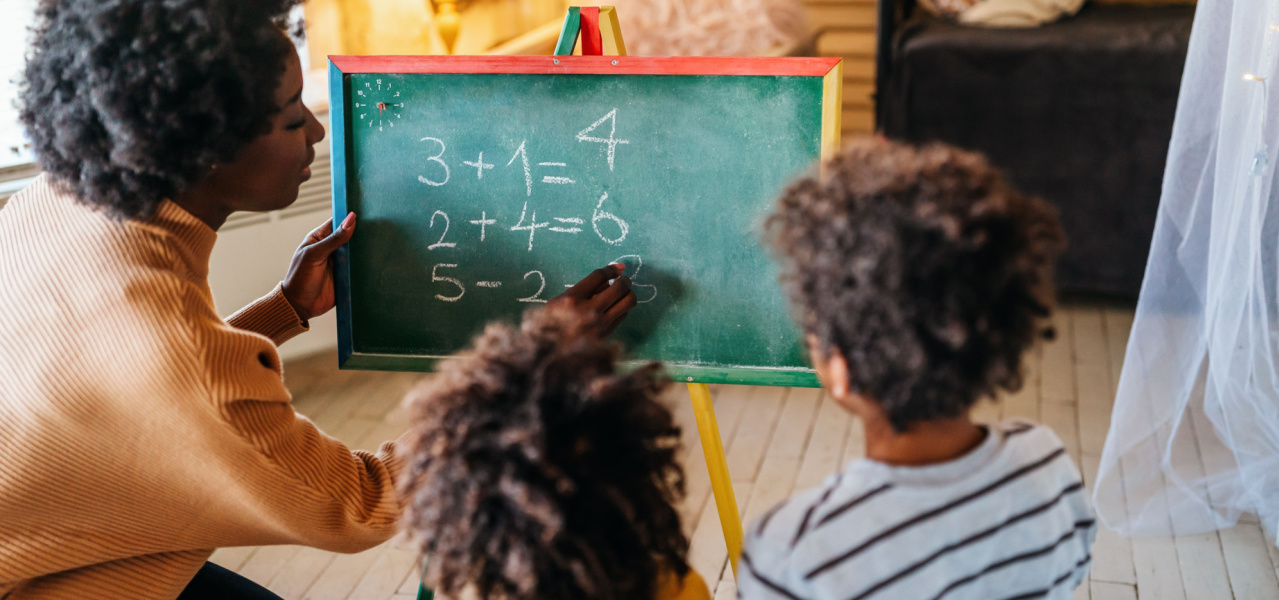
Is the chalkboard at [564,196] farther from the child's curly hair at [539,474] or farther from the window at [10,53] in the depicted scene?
the window at [10,53]

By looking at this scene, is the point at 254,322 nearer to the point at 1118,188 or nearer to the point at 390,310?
the point at 390,310

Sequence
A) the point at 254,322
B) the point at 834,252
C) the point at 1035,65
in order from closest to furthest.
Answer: the point at 834,252 < the point at 254,322 < the point at 1035,65

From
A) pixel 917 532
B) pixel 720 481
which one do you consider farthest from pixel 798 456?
pixel 917 532

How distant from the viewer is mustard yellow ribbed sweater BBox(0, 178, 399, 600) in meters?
1.04

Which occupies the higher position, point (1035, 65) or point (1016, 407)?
point (1035, 65)

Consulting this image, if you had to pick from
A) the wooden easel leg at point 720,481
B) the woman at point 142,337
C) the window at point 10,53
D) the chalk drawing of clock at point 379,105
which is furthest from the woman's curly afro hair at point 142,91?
the window at point 10,53

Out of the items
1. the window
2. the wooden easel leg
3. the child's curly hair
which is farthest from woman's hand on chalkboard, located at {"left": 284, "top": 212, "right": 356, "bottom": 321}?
the window

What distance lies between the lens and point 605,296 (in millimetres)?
1467

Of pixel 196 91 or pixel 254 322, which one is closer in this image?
pixel 196 91

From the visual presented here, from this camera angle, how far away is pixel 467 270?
1589 millimetres

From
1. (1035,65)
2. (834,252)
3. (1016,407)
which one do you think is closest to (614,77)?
(834,252)

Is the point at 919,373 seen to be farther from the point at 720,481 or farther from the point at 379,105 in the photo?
the point at 379,105

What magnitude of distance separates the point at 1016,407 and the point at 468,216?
1.84m

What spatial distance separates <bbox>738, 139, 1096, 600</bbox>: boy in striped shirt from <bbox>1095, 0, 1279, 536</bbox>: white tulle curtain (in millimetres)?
1311
